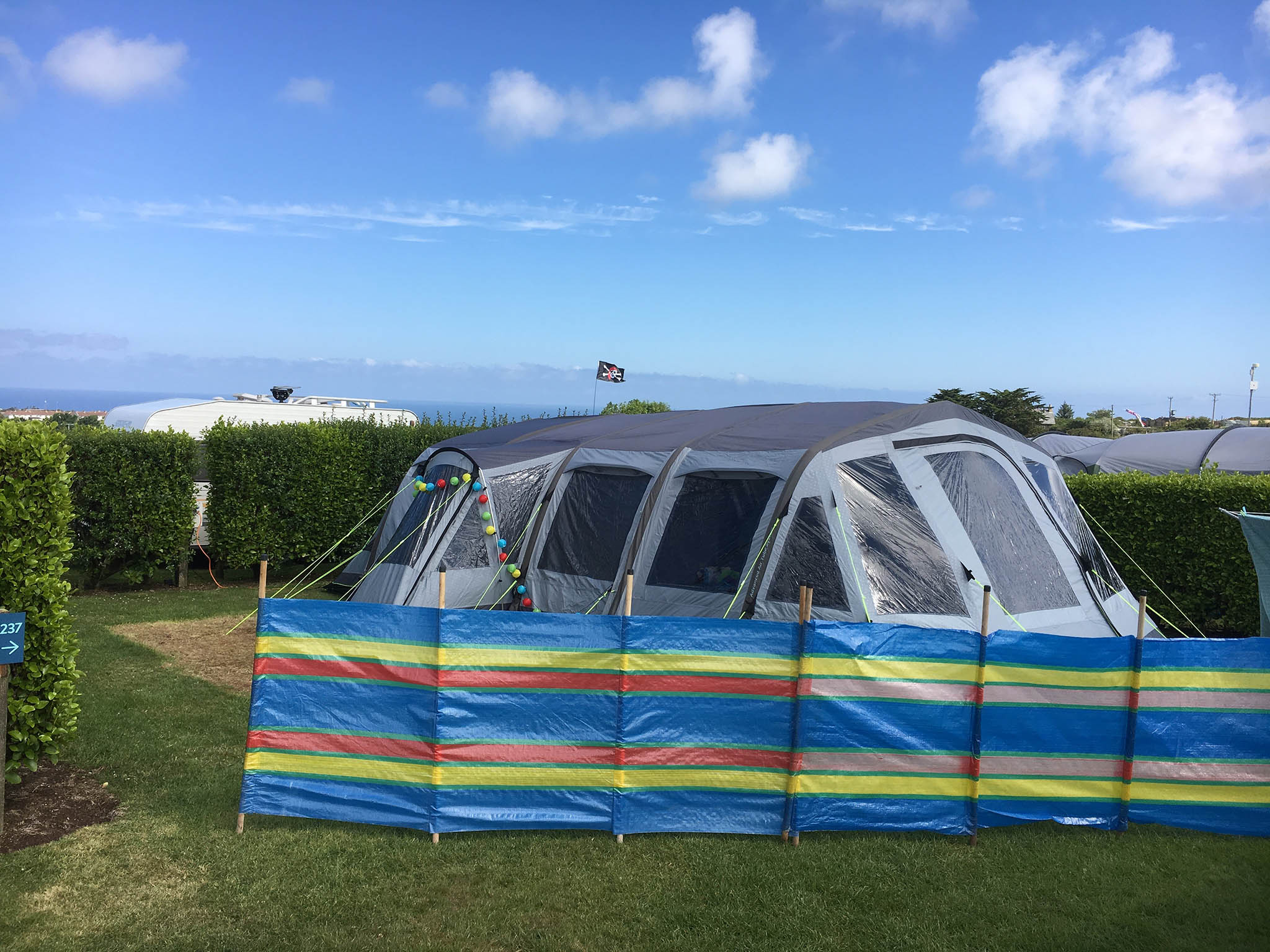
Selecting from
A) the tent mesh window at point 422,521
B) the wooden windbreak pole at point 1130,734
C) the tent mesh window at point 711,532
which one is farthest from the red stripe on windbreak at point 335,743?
the tent mesh window at point 422,521

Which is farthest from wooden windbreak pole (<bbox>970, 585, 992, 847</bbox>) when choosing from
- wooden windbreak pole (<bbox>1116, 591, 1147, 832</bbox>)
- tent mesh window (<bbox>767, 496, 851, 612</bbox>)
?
tent mesh window (<bbox>767, 496, 851, 612</bbox>)

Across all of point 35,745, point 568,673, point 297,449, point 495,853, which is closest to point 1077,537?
point 568,673

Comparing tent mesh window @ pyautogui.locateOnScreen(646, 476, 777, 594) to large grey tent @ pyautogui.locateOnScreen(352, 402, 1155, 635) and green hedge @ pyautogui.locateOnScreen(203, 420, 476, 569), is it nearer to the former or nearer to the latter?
large grey tent @ pyautogui.locateOnScreen(352, 402, 1155, 635)

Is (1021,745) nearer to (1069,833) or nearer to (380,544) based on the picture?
(1069,833)

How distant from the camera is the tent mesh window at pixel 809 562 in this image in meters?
7.07

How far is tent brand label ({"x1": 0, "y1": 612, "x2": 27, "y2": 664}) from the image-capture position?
15.8 ft

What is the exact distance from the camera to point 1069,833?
5312 mm

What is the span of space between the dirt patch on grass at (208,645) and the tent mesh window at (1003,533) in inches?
254

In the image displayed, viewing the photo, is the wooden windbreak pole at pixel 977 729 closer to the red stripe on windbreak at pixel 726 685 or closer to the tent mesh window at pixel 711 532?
the red stripe on windbreak at pixel 726 685

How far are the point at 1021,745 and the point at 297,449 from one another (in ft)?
36.5

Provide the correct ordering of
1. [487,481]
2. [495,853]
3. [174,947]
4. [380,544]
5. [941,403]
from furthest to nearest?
1. [380,544]
2. [487,481]
3. [941,403]
4. [495,853]
5. [174,947]

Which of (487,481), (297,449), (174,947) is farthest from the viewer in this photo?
(297,449)

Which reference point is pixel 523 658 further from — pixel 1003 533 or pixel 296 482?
pixel 296 482

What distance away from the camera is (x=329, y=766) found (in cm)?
499
